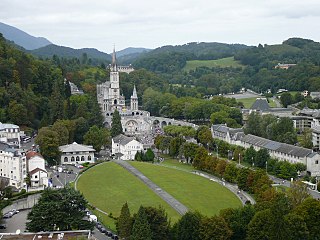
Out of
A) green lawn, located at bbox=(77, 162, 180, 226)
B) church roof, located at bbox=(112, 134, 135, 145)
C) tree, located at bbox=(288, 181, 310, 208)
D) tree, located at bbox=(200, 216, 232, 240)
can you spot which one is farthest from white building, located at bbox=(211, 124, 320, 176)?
tree, located at bbox=(200, 216, 232, 240)

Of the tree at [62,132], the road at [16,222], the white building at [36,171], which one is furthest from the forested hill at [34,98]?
the road at [16,222]

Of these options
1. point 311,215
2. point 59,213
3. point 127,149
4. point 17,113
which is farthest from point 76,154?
point 311,215

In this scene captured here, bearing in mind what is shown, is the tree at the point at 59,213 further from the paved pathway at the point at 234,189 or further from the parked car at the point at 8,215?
the paved pathway at the point at 234,189

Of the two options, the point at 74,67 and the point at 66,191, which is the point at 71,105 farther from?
the point at 74,67

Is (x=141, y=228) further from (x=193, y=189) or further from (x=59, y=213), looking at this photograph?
(x=193, y=189)

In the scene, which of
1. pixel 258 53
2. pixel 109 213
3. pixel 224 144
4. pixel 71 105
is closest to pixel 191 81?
pixel 258 53
